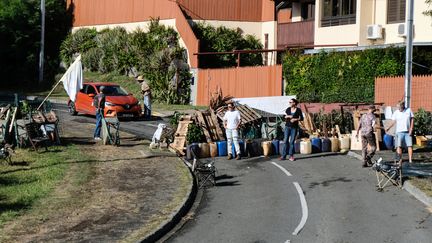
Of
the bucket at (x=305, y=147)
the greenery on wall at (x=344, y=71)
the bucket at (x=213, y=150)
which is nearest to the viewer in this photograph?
the bucket at (x=213, y=150)

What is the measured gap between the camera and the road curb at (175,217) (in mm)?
11086

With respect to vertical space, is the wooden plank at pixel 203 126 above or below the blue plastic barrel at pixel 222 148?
above

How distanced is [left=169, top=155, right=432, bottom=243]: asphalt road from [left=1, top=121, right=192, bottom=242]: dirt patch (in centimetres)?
A: 80

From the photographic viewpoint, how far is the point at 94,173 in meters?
16.4

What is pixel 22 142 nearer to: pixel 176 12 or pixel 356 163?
pixel 356 163

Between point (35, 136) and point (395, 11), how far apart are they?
19973mm

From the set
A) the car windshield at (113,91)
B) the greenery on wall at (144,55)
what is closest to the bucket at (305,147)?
the car windshield at (113,91)

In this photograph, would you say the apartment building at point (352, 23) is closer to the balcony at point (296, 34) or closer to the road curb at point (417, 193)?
the balcony at point (296, 34)

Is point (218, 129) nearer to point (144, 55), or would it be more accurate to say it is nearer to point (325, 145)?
point (325, 145)

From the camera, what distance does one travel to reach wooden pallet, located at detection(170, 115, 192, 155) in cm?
1972

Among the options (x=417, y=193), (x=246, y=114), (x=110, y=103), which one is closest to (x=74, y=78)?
(x=246, y=114)

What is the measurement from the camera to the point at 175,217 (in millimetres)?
12328

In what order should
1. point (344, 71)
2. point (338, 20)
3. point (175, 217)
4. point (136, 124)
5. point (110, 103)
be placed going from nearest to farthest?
point (175, 217) → point (136, 124) → point (110, 103) → point (344, 71) → point (338, 20)

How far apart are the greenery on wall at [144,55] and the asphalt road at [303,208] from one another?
63.9 ft
